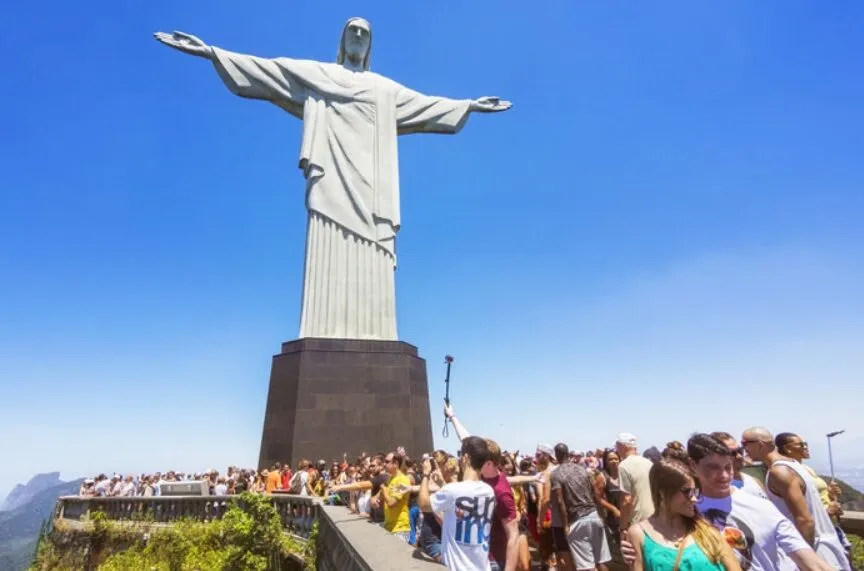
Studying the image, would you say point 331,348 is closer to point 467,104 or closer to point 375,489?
point 375,489

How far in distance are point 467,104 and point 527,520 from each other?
1586 cm

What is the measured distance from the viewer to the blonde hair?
2457 mm

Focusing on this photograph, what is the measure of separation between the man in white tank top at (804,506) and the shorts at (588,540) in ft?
6.25

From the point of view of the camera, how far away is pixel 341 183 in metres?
16.7

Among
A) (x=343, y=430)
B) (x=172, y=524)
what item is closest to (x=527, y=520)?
(x=343, y=430)

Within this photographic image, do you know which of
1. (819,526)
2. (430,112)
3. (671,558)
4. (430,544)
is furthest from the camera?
(430,112)

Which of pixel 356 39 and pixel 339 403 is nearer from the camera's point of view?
pixel 339 403

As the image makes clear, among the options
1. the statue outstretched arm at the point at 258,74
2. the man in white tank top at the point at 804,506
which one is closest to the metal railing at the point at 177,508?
the man in white tank top at the point at 804,506

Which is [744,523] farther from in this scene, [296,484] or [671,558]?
[296,484]

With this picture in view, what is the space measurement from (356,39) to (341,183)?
5508 millimetres

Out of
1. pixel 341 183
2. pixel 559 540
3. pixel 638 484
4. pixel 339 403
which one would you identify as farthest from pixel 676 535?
pixel 341 183

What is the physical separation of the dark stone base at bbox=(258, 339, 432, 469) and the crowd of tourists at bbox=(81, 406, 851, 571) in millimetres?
6127

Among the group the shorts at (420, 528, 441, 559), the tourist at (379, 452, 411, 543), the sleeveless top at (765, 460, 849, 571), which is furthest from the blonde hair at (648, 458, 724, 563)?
the tourist at (379, 452, 411, 543)

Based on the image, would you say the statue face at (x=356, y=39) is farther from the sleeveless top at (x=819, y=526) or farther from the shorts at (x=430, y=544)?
the sleeveless top at (x=819, y=526)
